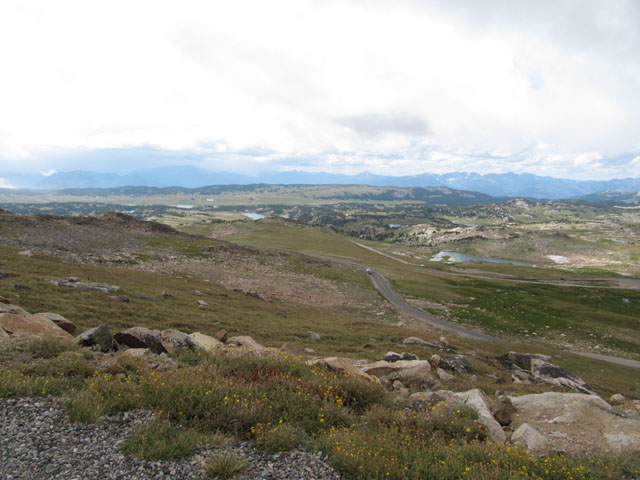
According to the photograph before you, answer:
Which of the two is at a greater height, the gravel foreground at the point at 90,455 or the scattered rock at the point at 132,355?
the gravel foreground at the point at 90,455

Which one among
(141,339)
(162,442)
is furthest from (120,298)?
(162,442)

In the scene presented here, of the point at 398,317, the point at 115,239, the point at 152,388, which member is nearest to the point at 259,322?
the point at 152,388

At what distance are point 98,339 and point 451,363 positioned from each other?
20.6 meters

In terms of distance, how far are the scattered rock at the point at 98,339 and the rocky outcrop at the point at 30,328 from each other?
43cm

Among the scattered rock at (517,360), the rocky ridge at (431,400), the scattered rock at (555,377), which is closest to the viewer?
the rocky ridge at (431,400)

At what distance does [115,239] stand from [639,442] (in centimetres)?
6619

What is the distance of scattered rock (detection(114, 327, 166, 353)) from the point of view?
1447cm

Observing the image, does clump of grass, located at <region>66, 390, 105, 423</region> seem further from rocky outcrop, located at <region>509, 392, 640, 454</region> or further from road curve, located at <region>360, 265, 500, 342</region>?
road curve, located at <region>360, 265, 500, 342</region>

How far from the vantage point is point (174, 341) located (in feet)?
48.3

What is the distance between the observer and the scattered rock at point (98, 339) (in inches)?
516

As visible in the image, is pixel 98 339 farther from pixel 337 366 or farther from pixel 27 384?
pixel 337 366

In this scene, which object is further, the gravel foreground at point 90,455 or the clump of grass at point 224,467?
the clump of grass at point 224,467

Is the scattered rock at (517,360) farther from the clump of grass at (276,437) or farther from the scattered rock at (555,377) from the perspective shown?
the clump of grass at (276,437)

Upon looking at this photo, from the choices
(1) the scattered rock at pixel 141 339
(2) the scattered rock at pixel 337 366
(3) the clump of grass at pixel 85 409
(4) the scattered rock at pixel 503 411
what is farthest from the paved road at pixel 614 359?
(3) the clump of grass at pixel 85 409
